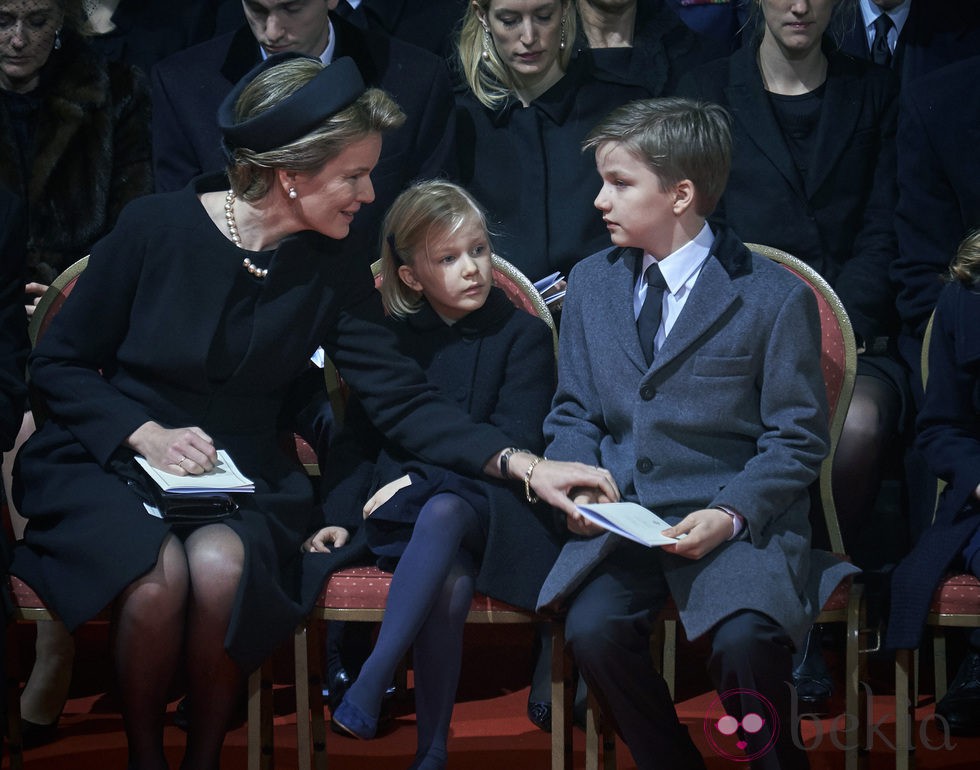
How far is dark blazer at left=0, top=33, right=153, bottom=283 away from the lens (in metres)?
4.34

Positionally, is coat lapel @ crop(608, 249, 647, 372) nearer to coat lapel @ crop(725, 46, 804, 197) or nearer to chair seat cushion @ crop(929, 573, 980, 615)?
chair seat cushion @ crop(929, 573, 980, 615)

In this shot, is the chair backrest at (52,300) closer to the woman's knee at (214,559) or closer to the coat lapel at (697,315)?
the woman's knee at (214,559)

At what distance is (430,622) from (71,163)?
2117 mm

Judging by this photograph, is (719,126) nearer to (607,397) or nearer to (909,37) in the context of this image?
(607,397)

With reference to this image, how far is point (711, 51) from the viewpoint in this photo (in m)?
4.61

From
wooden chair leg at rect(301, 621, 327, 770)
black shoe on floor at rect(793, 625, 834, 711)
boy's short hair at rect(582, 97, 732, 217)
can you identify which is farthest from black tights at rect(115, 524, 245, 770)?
black shoe on floor at rect(793, 625, 834, 711)

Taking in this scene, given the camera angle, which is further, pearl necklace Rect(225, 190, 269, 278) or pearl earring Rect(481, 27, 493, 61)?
pearl earring Rect(481, 27, 493, 61)

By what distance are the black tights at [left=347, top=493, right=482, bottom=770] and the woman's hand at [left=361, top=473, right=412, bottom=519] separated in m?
0.15

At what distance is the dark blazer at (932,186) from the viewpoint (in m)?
4.00

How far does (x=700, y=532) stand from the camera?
2.95 m

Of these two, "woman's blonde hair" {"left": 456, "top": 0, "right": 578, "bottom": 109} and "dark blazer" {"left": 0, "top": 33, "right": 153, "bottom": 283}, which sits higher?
"woman's blonde hair" {"left": 456, "top": 0, "right": 578, "bottom": 109}

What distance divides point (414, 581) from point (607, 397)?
0.61 m

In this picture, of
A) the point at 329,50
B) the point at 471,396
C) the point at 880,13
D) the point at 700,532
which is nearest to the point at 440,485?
the point at 471,396

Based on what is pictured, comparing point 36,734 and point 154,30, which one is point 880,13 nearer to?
point 154,30
